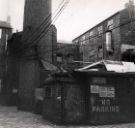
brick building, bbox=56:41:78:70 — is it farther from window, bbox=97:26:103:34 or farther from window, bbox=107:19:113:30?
window, bbox=107:19:113:30

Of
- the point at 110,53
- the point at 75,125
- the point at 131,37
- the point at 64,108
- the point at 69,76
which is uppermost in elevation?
the point at 131,37

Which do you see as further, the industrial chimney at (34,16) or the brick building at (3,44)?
the brick building at (3,44)

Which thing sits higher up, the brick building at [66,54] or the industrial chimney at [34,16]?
the industrial chimney at [34,16]

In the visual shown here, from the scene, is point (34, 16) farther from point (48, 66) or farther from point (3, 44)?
point (3, 44)

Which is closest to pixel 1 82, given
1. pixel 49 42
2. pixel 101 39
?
pixel 49 42

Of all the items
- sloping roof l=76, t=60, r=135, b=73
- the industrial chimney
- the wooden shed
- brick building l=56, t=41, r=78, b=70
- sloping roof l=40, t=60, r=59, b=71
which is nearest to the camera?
the wooden shed

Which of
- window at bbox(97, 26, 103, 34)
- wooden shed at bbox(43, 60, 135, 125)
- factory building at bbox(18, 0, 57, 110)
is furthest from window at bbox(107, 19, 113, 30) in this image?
wooden shed at bbox(43, 60, 135, 125)

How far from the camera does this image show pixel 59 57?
129 feet

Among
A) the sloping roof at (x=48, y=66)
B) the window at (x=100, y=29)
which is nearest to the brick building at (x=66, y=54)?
the window at (x=100, y=29)

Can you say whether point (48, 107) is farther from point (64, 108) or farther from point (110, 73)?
point (110, 73)

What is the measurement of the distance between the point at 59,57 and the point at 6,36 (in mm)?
10955

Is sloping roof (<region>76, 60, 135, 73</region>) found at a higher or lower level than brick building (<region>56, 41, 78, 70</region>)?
lower

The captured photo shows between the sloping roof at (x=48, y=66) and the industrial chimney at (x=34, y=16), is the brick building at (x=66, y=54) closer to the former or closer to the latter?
the industrial chimney at (x=34, y=16)

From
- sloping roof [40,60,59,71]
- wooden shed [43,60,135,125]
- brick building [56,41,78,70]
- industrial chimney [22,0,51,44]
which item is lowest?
wooden shed [43,60,135,125]
